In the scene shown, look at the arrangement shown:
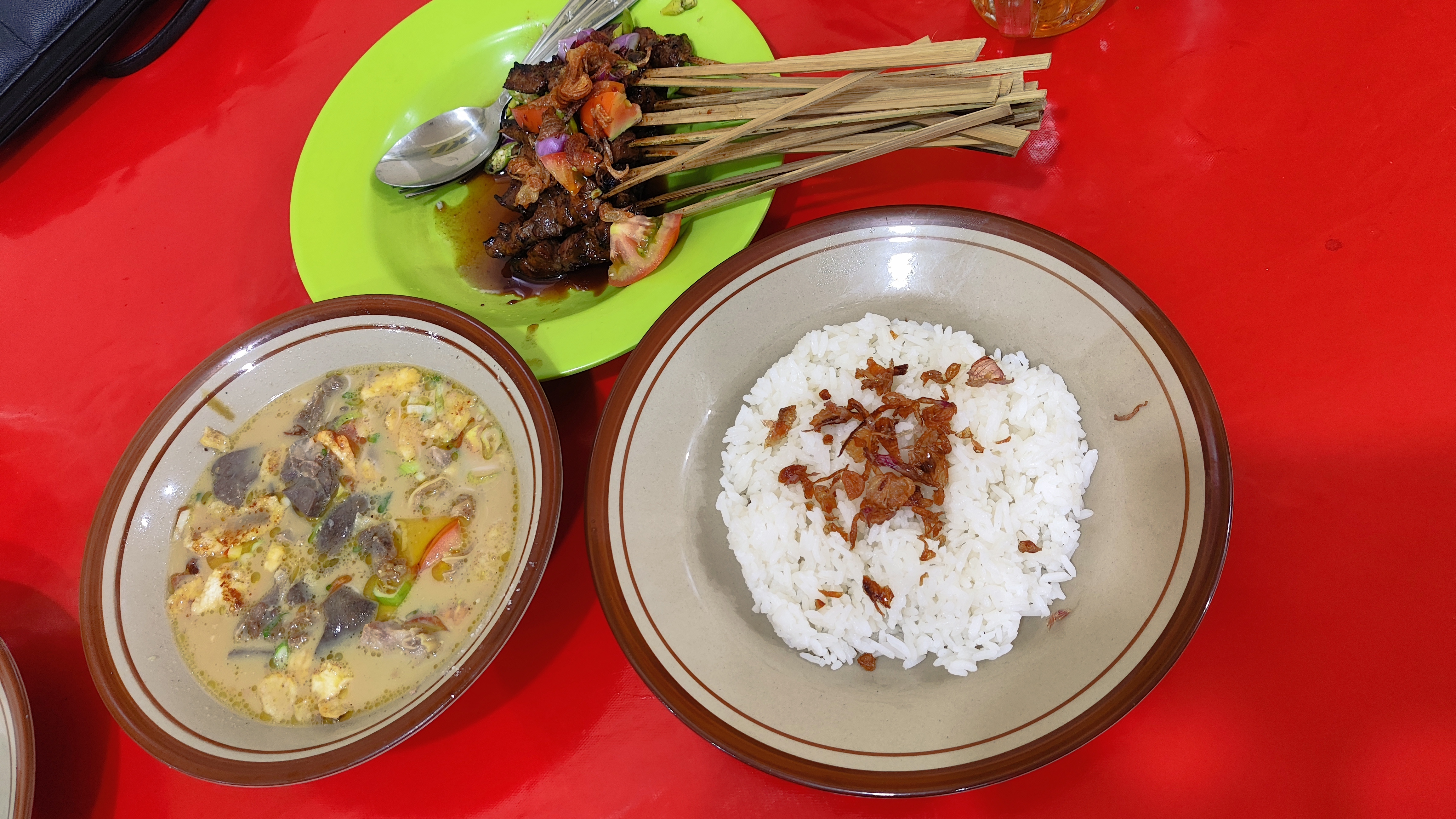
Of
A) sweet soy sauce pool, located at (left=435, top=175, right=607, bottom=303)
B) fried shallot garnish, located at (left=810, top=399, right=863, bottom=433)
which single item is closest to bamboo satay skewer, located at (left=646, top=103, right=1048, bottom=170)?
sweet soy sauce pool, located at (left=435, top=175, right=607, bottom=303)

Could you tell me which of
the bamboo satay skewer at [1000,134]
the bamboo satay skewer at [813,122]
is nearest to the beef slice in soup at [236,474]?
the bamboo satay skewer at [813,122]

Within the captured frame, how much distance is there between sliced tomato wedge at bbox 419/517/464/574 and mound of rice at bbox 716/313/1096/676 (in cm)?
64

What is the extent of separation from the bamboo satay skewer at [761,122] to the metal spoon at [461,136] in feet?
2.31

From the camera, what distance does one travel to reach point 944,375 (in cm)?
185

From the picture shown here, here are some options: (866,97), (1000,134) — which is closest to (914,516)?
(1000,134)

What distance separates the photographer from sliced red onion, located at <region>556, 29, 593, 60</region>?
7.42ft

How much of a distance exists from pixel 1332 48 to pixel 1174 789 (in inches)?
78.6

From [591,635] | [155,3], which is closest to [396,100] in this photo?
[155,3]

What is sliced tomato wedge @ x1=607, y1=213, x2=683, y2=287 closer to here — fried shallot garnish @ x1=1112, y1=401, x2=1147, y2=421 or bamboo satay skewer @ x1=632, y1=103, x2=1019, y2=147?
bamboo satay skewer @ x1=632, y1=103, x2=1019, y2=147

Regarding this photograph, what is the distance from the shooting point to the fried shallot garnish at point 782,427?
1.83m

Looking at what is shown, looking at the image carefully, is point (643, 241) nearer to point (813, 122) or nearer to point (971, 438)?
point (813, 122)

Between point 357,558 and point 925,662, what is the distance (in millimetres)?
1343

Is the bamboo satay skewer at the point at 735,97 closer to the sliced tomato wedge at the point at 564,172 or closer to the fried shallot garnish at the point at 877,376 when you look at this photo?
the sliced tomato wedge at the point at 564,172

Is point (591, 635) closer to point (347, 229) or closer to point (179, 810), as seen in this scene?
point (179, 810)
